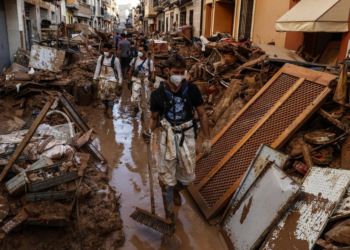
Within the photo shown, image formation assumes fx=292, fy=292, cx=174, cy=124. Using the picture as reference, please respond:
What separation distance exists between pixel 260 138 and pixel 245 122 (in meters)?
0.55

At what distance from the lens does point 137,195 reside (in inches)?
161

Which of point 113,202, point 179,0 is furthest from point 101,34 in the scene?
point 113,202

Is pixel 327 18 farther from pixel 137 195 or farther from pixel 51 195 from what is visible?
pixel 51 195

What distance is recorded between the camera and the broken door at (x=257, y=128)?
3.59 metres

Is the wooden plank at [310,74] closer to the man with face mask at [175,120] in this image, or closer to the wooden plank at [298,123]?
the wooden plank at [298,123]

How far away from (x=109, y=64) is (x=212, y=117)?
9.79 ft

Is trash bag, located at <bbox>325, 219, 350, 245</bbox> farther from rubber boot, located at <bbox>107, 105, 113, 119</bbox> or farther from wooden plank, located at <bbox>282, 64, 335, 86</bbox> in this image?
rubber boot, located at <bbox>107, 105, 113, 119</bbox>

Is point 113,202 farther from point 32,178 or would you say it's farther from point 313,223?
Result: point 313,223

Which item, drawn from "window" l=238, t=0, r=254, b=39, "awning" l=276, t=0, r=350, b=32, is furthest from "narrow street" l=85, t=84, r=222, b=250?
"window" l=238, t=0, r=254, b=39

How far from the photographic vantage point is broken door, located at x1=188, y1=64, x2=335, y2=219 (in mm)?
3594

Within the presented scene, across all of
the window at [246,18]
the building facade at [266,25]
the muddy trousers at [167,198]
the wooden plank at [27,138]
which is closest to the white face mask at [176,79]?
the muddy trousers at [167,198]

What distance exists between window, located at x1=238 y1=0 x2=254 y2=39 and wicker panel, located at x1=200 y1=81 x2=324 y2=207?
737 centimetres

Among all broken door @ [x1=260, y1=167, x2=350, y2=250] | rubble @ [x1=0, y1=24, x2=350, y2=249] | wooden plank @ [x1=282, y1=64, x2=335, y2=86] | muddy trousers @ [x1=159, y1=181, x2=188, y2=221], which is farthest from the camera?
wooden plank @ [x1=282, y1=64, x2=335, y2=86]

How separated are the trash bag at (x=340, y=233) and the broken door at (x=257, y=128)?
1311 millimetres
